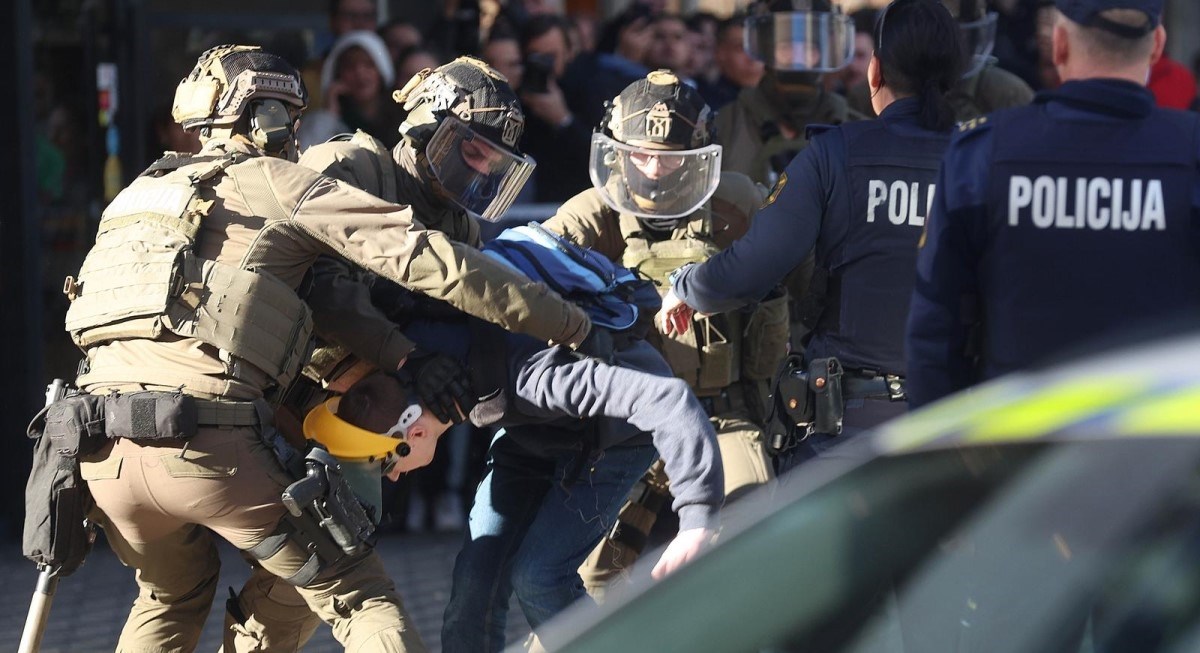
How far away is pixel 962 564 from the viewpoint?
1.86 metres

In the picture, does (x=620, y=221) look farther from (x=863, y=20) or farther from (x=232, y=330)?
(x=863, y=20)

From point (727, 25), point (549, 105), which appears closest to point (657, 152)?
point (549, 105)

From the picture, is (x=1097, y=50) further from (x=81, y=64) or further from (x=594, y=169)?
(x=81, y=64)

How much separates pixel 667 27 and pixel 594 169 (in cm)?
374

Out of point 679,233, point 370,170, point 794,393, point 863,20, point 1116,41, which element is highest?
point 1116,41

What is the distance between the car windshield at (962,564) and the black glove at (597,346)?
5.15 ft

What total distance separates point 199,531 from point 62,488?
1.16ft

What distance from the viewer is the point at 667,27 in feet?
26.6

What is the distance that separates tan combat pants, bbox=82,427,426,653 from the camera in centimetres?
337

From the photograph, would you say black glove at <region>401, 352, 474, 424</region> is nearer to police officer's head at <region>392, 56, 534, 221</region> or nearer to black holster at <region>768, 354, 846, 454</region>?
police officer's head at <region>392, 56, 534, 221</region>

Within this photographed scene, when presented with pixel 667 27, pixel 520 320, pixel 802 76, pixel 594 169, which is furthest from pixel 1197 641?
pixel 667 27

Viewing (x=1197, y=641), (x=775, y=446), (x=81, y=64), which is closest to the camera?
(x=1197, y=641)

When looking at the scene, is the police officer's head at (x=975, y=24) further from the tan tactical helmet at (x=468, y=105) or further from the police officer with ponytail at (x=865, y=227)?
the tan tactical helmet at (x=468, y=105)

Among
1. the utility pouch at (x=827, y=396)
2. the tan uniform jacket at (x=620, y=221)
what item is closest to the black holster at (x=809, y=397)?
the utility pouch at (x=827, y=396)
